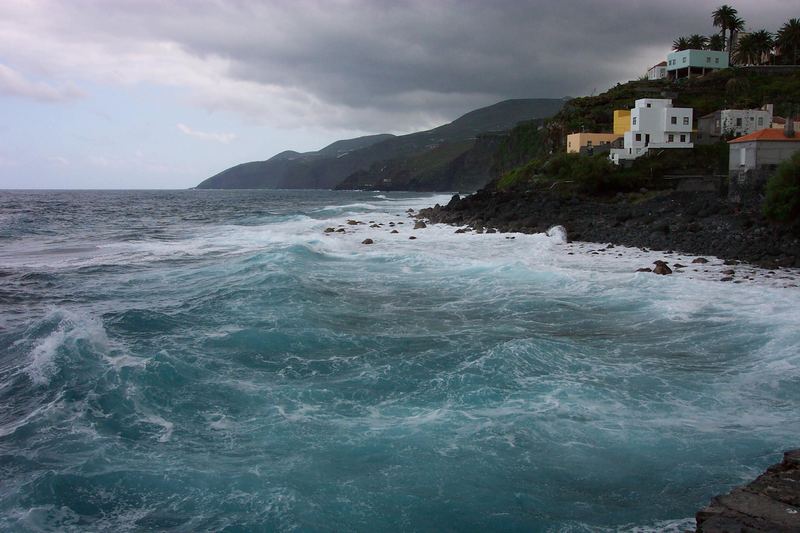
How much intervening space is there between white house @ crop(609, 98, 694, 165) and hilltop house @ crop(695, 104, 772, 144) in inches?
103

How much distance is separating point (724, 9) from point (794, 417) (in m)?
74.4

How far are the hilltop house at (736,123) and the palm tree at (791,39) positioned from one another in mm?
25850

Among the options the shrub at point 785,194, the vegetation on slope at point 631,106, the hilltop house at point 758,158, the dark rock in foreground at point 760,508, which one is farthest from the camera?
the vegetation on slope at point 631,106

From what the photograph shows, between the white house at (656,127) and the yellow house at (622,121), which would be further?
the yellow house at (622,121)

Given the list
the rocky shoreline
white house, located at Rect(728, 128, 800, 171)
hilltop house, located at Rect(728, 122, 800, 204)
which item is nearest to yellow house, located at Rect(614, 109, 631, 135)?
the rocky shoreline

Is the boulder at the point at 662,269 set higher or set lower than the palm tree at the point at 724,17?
lower

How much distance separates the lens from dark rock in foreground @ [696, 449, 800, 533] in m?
5.25

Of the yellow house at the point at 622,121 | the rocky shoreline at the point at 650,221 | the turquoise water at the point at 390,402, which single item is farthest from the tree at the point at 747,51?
the turquoise water at the point at 390,402

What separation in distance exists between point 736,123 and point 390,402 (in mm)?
46884

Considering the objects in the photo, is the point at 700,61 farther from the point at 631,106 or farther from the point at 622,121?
the point at 622,121

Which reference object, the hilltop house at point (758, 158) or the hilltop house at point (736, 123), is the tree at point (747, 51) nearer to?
the hilltop house at point (736, 123)

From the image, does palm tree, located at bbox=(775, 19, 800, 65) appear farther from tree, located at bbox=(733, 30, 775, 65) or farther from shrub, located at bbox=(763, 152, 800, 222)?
shrub, located at bbox=(763, 152, 800, 222)

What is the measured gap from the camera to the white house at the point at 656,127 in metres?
45.7

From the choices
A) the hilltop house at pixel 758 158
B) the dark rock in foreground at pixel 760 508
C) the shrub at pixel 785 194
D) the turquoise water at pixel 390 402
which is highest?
the hilltop house at pixel 758 158
